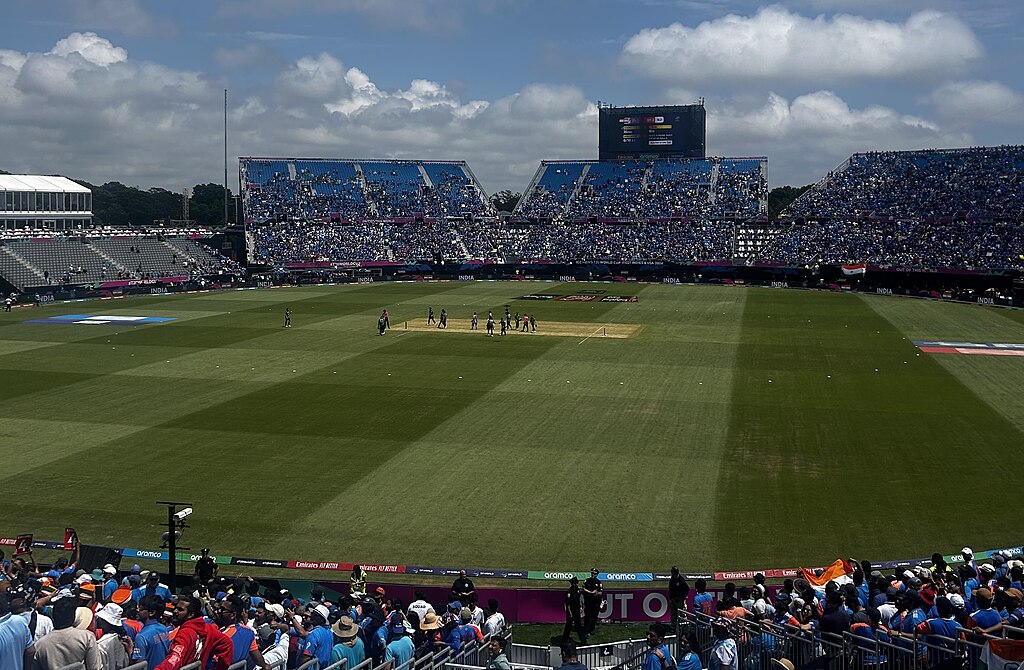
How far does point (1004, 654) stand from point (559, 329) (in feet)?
157

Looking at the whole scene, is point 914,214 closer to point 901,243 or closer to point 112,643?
point 901,243

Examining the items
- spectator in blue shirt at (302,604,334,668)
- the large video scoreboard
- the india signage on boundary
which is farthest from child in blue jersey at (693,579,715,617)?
the large video scoreboard

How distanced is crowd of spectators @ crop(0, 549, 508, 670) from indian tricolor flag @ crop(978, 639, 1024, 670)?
17.3ft

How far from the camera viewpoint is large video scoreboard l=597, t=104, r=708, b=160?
127 metres

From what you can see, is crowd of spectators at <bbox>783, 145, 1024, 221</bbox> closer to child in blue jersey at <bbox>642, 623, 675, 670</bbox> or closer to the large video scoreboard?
the large video scoreboard

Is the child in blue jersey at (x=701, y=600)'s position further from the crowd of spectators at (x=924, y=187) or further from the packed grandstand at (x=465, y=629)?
the crowd of spectators at (x=924, y=187)

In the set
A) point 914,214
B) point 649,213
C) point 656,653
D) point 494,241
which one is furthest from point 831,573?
point 649,213

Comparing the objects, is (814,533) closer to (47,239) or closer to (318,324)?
(318,324)

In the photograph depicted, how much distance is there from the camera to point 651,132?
129 m

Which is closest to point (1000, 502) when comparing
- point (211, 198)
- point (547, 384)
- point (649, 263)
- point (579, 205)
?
point (547, 384)

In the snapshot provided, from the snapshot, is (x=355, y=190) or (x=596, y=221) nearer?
(x=596, y=221)

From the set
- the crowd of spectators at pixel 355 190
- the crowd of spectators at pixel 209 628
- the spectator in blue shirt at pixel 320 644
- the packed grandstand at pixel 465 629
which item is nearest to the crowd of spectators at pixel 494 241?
the crowd of spectators at pixel 355 190

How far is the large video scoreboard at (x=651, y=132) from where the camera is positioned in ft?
418

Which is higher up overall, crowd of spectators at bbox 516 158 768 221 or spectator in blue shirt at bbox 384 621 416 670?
crowd of spectators at bbox 516 158 768 221
